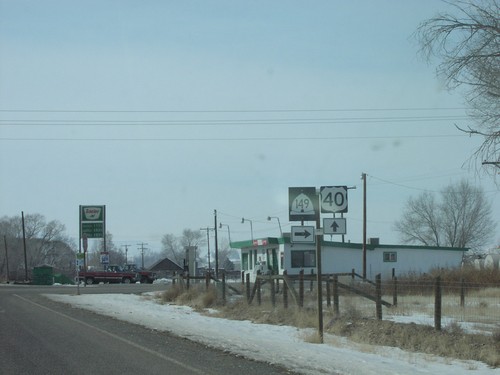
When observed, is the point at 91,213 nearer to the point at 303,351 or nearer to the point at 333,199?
the point at 333,199

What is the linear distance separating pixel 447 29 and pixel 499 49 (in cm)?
111

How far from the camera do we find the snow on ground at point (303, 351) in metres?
11.6

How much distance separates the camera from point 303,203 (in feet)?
55.3

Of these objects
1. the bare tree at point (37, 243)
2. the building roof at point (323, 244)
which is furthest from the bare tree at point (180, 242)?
the building roof at point (323, 244)

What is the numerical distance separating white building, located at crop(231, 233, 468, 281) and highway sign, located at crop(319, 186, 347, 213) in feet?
113

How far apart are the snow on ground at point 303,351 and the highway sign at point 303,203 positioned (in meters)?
3.05

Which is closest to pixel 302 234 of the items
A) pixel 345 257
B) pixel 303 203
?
pixel 303 203

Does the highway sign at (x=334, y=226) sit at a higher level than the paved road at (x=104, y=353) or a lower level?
higher

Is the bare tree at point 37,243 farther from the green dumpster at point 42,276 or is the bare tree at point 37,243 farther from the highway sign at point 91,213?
the highway sign at point 91,213

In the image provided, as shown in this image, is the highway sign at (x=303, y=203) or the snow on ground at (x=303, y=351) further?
the highway sign at (x=303, y=203)

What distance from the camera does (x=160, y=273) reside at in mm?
119062

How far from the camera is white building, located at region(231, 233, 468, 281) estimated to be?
53.1 metres

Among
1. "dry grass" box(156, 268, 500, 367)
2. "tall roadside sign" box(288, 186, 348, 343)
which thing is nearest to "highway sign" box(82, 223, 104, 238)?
"dry grass" box(156, 268, 500, 367)

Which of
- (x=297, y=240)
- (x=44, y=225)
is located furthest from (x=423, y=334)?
(x=44, y=225)
